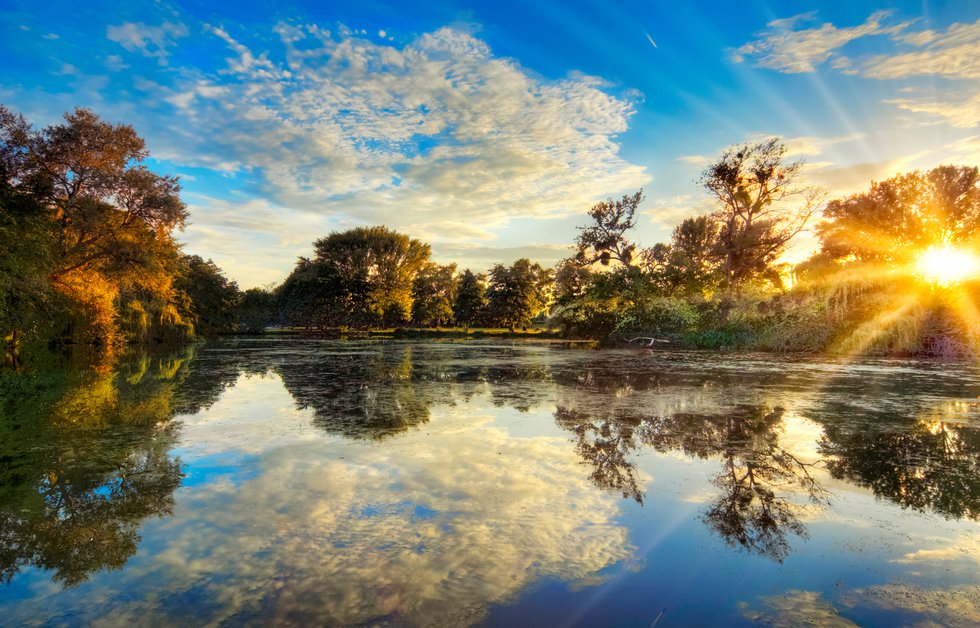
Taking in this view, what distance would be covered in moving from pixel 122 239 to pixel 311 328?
1609 inches

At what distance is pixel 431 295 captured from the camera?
63.4 meters

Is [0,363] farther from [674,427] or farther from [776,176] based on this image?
[776,176]

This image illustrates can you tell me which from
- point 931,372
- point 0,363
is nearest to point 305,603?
point 931,372

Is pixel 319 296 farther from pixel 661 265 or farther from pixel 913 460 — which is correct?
pixel 913 460

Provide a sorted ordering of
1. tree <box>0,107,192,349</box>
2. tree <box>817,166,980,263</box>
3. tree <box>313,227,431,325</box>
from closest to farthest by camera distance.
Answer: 1. tree <box>0,107,192,349</box>
2. tree <box>817,166,980,263</box>
3. tree <box>313,227,431,325</box>

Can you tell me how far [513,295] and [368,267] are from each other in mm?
18149

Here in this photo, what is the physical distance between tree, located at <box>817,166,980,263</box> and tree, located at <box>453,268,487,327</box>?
39.5m

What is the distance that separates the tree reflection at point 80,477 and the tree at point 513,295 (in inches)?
2099

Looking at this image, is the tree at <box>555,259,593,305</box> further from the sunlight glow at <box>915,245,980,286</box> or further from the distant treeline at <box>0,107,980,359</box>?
the sunlight glow at <box>915,245,980,286</box>

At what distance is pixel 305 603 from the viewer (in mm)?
2590

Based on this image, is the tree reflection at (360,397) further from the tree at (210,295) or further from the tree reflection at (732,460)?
the tree at (210,295)

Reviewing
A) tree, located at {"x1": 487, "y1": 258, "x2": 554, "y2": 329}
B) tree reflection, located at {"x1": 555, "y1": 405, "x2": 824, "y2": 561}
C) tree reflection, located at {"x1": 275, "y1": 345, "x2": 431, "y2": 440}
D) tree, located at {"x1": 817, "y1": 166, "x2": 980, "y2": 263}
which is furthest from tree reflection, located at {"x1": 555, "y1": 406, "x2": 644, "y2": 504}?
tree, located at {"x1": 487, "y1": 258, "x2": 554, "y2": 329}

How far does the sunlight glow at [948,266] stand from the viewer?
2153 centimetres

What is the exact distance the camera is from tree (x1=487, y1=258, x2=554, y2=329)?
62.0 m
